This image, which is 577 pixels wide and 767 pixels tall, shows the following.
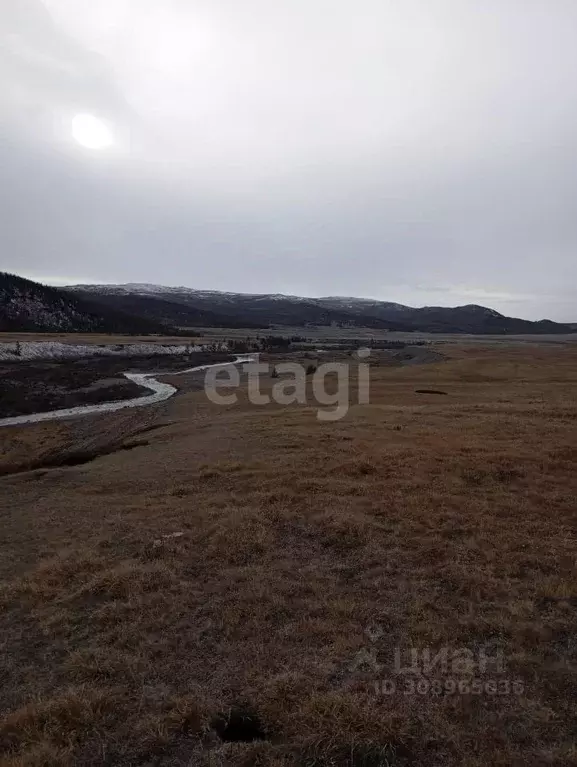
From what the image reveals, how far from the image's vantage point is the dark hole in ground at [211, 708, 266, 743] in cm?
597

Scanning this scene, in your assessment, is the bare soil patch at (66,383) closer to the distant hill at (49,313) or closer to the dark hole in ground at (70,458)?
the dark hole in ground at (70,458)

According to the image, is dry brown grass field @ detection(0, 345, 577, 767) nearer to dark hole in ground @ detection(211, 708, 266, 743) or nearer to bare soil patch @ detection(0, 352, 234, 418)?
dark hole in ground @ detection(211, 708, 266, 743)

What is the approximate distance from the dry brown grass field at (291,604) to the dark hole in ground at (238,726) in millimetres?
28

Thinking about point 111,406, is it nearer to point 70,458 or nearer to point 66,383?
point 66,383

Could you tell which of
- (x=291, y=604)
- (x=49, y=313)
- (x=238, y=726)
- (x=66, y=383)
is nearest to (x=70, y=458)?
(x=291, y=604)

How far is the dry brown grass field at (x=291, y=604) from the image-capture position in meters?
5.88

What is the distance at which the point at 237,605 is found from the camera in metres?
8.84

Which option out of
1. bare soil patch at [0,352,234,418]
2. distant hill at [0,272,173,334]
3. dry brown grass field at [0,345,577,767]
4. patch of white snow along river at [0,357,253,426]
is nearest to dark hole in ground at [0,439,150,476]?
dry brown grass field at [0,345,577,767]

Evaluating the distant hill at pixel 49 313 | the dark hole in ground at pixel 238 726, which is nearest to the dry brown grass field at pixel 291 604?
the dark hole in ground at pixel 238 726

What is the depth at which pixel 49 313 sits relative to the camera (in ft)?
396

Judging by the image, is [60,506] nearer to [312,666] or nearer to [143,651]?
[143,651]

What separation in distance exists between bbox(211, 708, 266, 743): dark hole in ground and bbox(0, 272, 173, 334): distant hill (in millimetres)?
115104

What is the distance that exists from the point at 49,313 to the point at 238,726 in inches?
5147

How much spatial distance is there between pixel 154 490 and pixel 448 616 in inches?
425
